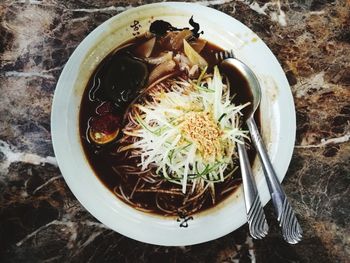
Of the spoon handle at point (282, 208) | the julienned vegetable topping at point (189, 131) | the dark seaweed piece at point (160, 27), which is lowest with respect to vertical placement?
the spoon handle at point (282, 208)

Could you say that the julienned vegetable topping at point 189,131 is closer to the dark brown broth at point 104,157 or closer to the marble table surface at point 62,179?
the dark brown broth at point 104,157

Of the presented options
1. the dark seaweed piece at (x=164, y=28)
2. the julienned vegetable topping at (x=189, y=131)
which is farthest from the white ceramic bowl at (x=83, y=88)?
the julienned vegetable topping at (x=189, y=131)

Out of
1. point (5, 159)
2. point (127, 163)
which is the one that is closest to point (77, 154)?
point (127, 163)

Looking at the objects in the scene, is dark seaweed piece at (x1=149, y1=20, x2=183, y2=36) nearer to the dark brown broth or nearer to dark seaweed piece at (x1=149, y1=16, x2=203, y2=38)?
dark seaweed piece at (x1=149, y1=16, x2=203, y2=38)

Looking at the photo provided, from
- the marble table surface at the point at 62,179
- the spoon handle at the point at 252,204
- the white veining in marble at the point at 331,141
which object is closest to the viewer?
the spoon handle at the point at 252,204

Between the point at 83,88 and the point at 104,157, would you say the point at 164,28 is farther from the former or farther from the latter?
the point at 104,157

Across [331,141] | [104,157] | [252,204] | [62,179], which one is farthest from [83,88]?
[331,141]
